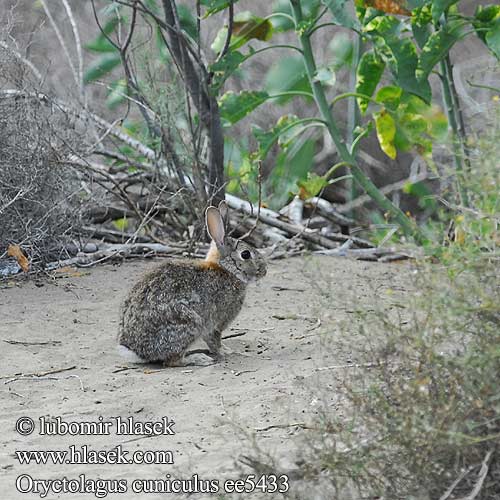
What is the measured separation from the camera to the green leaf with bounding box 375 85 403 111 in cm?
888

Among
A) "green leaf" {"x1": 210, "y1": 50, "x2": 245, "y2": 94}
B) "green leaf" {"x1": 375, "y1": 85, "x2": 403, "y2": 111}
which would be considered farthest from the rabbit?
"green leaf" {"x1": 375, "y1": 85, "x2": 403, "y2": 111}

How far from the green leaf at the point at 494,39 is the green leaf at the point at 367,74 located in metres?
1.19

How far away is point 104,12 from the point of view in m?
9.00

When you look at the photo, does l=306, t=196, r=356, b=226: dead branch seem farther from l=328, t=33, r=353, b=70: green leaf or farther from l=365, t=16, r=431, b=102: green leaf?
l=365, t=16, r=431, b=102: green leaf

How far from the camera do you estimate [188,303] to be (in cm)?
630

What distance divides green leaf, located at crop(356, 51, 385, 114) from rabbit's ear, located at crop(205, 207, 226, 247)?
2783mm

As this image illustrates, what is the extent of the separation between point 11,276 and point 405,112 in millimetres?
3565

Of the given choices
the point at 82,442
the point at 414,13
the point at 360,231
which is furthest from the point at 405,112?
the point at 82,442

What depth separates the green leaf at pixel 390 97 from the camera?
8883 millimetres

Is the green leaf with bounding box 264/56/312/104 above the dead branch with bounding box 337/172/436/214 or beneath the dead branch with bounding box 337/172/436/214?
above

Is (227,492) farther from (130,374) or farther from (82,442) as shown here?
(130,374)

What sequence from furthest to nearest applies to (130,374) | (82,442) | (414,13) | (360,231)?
1. (360,231)
2. (414,13)
3. (130,374)
4. (82,442)

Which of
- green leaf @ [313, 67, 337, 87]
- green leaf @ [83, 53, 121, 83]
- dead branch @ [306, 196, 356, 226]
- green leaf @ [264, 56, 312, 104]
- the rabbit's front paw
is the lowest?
dead branch @ [306, 196, 356, 226]

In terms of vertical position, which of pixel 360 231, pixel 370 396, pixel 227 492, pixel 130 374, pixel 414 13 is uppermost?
pixel 414 13
